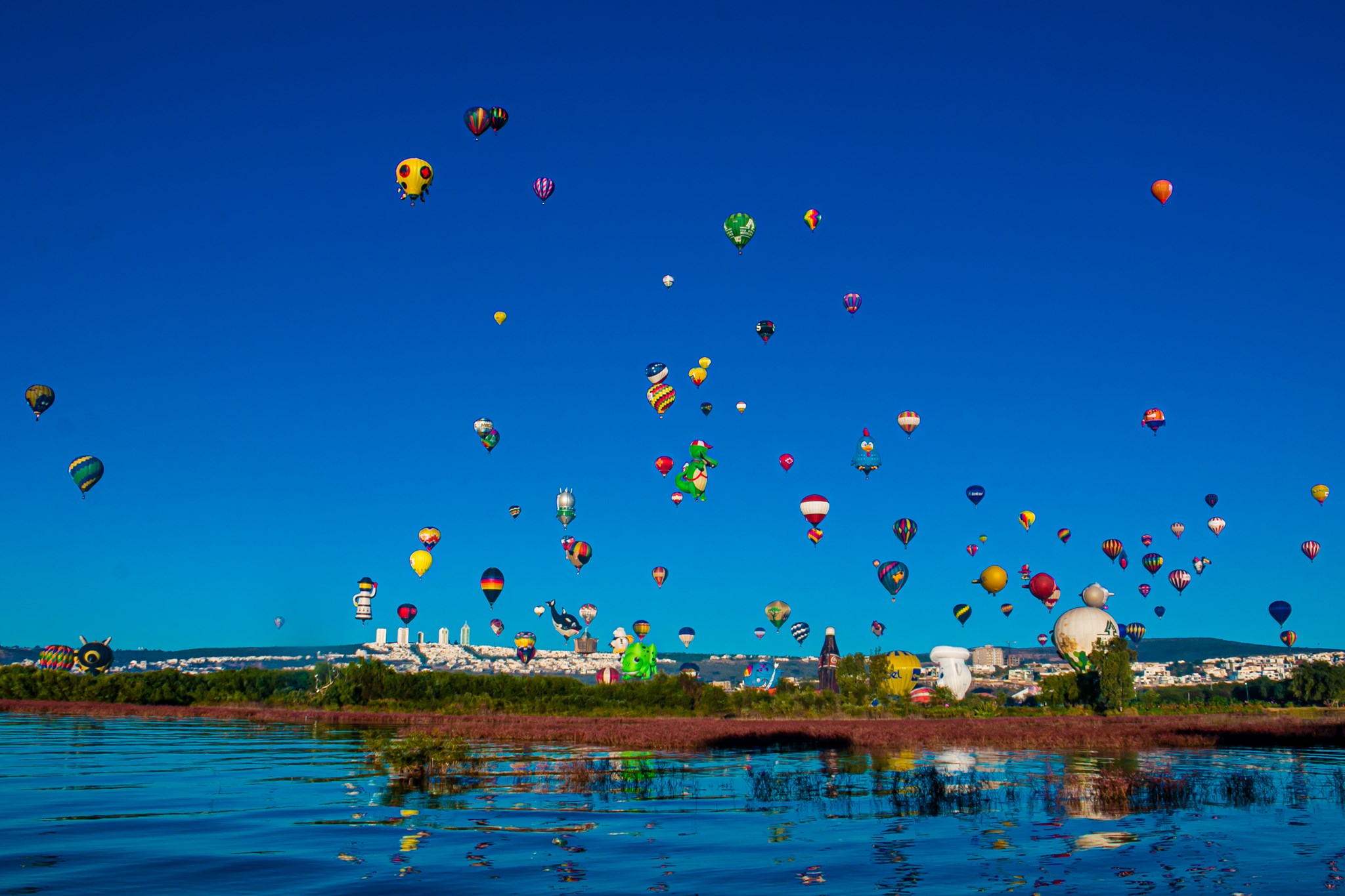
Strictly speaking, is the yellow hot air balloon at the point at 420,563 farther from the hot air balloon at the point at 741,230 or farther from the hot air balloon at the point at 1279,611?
the hot air balloon at the point at 1279,611

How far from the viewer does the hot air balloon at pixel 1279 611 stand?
10569 centimetres

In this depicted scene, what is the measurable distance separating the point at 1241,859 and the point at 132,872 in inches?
757

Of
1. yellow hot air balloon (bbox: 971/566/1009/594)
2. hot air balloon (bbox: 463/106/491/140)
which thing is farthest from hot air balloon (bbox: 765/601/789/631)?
hot air balloon (bbox: 463/106/491/140)

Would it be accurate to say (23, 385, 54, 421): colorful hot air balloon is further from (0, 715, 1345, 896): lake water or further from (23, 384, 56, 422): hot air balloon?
(0, 715, 1345, 896): lake water

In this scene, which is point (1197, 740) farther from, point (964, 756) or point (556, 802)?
point (556, 802)

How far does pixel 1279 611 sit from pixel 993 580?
28636 millimetres

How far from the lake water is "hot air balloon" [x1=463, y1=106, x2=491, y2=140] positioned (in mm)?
40159

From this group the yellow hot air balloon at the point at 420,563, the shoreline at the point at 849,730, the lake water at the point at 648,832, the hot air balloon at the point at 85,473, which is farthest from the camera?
the yellow hot air balloon at the point at 420,563

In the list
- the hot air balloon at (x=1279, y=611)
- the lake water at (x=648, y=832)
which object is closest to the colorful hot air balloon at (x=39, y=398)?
the lake water at (x=648, y=832)

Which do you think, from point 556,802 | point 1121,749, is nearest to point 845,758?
point 1121,749

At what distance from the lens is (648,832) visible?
24.0 metres

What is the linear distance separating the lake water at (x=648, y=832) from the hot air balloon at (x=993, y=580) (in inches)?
2368

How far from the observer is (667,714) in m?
94.1

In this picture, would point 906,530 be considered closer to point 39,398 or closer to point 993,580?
point 993,580
